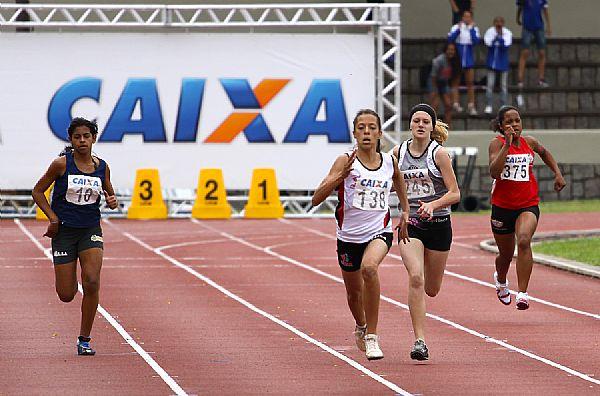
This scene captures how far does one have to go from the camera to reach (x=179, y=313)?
15766mm

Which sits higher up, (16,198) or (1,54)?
(1,54)

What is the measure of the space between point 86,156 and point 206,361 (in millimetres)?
1981

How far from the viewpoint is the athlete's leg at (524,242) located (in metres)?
15.0

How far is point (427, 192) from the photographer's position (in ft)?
41.6

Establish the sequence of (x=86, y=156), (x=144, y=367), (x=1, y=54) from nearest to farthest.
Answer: (x=144, y=367)
(x=86, y=156)
(x=1, y=54)

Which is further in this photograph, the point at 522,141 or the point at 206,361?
the point at 522,141

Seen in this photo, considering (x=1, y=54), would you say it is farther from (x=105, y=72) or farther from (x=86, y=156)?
(x=86, y=156)

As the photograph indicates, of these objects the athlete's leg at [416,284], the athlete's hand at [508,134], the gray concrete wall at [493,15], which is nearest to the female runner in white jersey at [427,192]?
the athlete's leg at [416,284]

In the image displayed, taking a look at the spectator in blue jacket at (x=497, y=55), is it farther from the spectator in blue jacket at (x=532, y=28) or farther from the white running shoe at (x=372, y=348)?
the white running shoe at (x=372, y=348)

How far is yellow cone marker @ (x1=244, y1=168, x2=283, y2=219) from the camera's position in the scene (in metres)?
30.4

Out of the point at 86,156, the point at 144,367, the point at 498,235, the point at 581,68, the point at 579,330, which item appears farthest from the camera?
the point at 581,68

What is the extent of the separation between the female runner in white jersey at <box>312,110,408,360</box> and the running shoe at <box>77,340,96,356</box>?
6.98ft

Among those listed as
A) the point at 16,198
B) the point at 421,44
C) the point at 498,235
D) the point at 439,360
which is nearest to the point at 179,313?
the point at 498,235

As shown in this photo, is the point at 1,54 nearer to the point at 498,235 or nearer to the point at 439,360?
the point at 498,235
